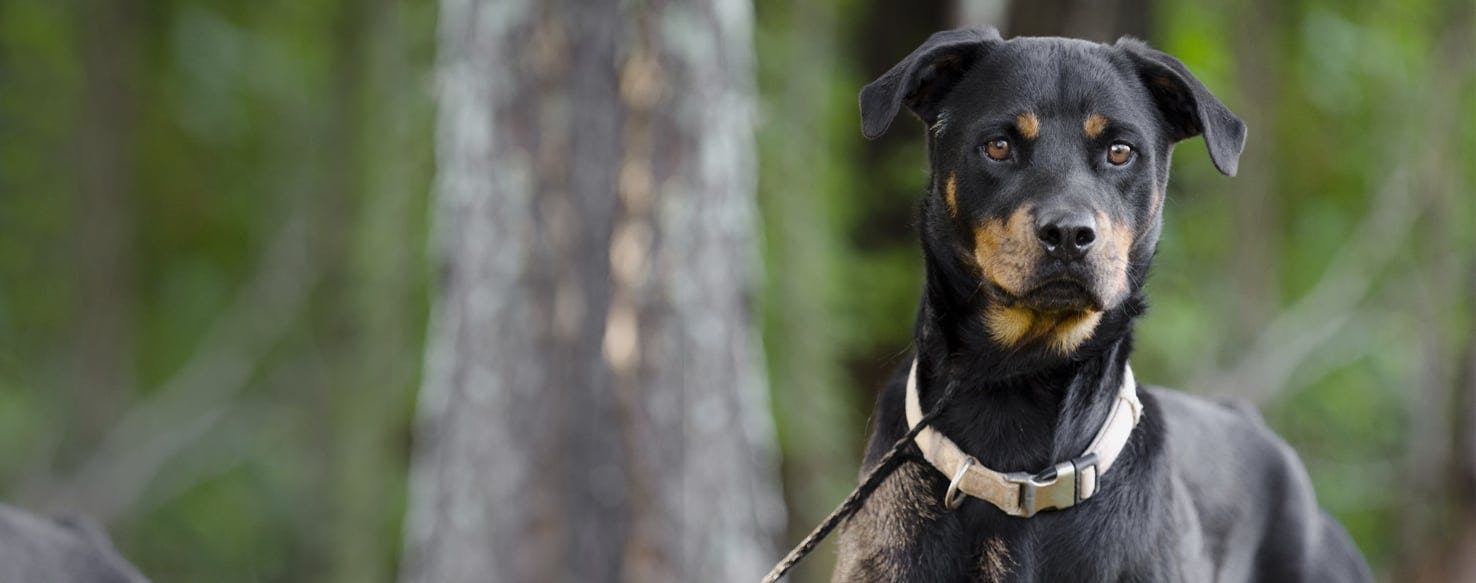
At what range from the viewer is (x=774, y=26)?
14.0 meters

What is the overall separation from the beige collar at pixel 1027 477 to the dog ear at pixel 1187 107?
716 mm

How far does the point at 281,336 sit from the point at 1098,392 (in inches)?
611

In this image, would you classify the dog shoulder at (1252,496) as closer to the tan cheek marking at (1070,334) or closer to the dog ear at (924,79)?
the tan cheek marking at (1070,334)

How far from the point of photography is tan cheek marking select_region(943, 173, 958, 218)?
14.7ft

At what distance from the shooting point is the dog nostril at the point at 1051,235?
164 inches

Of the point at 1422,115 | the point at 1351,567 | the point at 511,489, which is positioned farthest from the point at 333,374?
the point at 1351,567

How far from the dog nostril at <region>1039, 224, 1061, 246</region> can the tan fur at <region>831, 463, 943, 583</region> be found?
2.09 feet

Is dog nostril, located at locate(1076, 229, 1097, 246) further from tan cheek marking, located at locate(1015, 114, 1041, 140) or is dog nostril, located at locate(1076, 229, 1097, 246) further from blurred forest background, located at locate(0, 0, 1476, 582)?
blurred forest background, located at locate(0, 0, 1476, 582)

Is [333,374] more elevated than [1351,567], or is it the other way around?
[1351,567]

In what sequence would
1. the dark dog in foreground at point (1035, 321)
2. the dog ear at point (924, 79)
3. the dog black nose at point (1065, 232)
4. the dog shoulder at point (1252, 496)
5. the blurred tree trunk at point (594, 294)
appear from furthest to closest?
the blurred tree trunk at point (594, 294)
the dog shoulder at point (1252, 496)
the dog ear at point (924, 79)
the dark dog in foreground at point (1035, 321)
the dog black nose at point (1065, 232)

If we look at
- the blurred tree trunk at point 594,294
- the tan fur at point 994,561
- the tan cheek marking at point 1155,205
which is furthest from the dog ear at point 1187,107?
the blurred tree trunk at point 594,294

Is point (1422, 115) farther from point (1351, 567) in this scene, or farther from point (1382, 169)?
point (1351, 567)

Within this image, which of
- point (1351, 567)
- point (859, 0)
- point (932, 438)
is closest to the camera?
point (932, 438)

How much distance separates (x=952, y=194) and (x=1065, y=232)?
1.33ft
